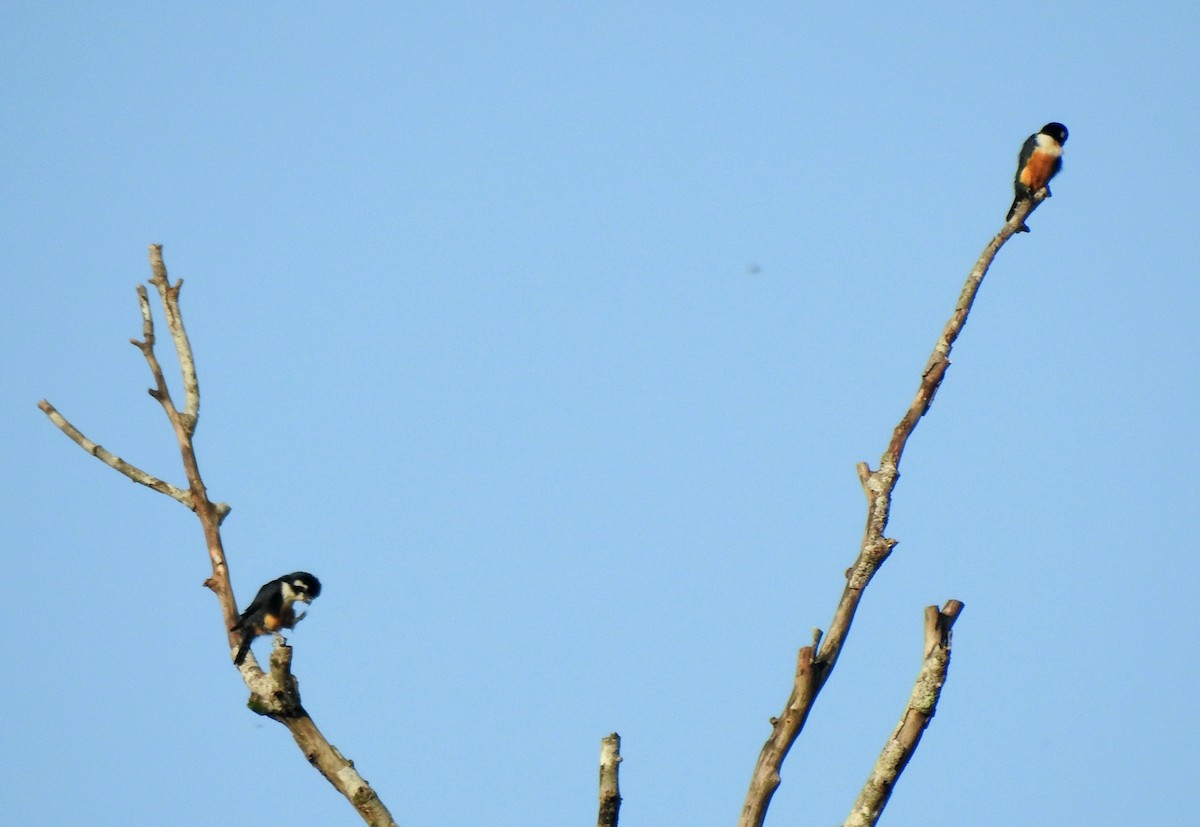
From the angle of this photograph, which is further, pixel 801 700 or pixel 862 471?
pixel 862 471

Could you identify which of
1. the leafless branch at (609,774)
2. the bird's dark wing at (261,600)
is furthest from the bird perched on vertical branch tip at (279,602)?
the leafless branch at (609,774)

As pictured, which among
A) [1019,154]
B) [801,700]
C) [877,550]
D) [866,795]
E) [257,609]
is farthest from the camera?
[1019,154]

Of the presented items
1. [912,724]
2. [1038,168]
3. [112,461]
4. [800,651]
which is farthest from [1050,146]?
[112,461]

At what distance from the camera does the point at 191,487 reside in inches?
286

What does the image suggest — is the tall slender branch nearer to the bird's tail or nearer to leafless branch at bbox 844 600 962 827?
leafless branch at bbox 844 600 962 827

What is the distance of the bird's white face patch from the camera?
46.1ft

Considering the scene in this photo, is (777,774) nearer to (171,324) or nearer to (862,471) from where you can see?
(862,471)

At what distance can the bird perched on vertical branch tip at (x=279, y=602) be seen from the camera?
929 centimetres

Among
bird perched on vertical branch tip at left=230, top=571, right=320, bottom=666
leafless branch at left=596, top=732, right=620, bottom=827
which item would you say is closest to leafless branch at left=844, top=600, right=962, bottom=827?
leafless branch at left=596, top=732, right=620, bottom=827

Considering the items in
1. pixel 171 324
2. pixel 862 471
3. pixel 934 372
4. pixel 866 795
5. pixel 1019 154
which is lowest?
pixel 866 795

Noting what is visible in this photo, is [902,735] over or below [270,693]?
below

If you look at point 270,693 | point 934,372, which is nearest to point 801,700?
point 934,372

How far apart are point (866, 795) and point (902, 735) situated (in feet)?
1.00

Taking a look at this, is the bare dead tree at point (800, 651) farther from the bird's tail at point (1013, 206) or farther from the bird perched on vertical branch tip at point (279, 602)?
the bird's tail at point (1013, 206)
